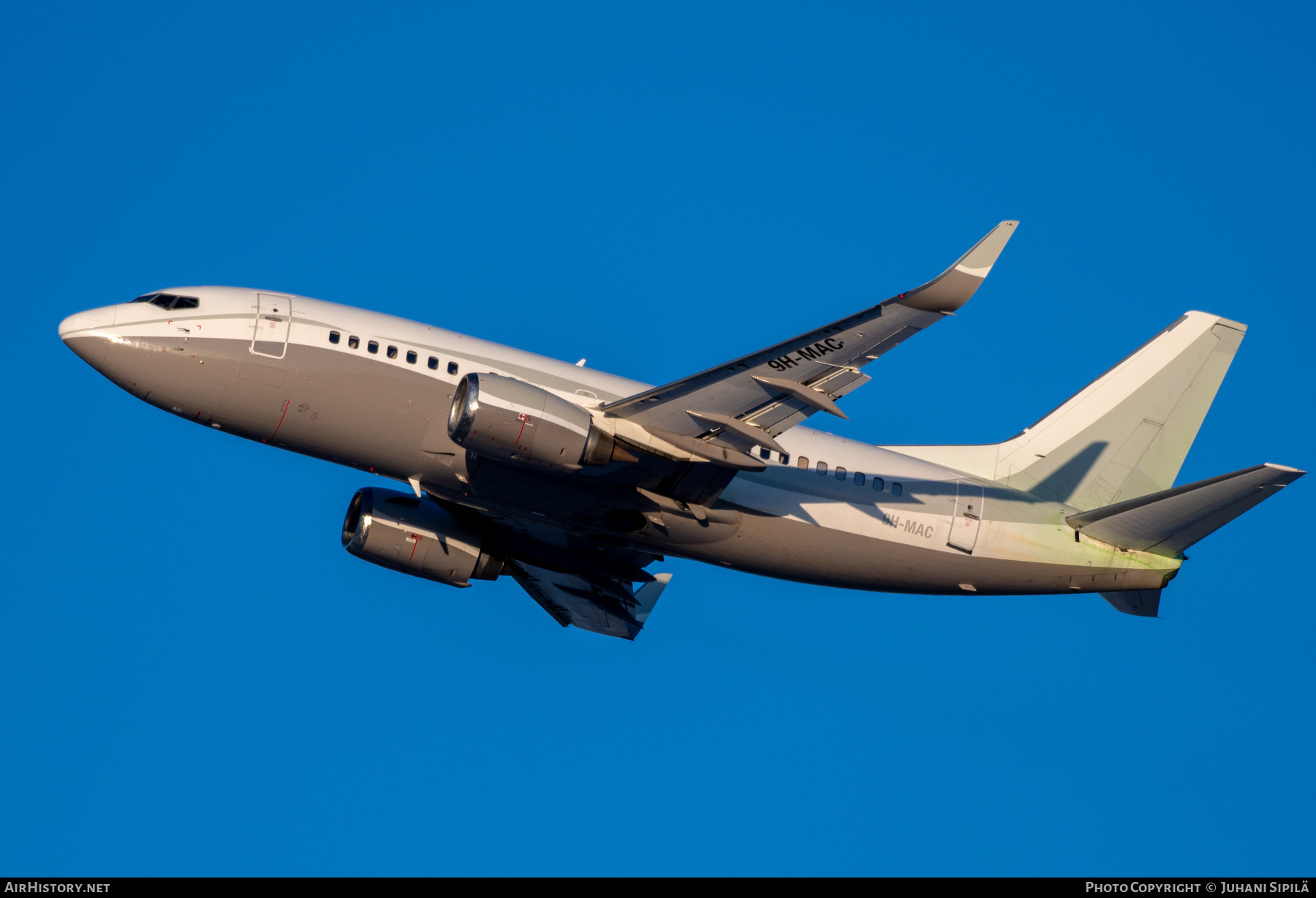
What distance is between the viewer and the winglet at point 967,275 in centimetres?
2405

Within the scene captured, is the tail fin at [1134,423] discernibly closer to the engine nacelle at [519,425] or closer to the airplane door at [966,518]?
the airplane door at [966,518]

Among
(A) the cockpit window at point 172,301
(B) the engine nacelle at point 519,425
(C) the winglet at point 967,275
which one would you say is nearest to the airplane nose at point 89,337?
(A) the cockpit window at point 172,301

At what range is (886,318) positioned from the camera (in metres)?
25.2

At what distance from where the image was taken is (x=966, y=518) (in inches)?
1326

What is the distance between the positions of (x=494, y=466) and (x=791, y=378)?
7.29 meters

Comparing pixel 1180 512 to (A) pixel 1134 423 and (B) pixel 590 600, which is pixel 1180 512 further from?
(B) pixel 590 600

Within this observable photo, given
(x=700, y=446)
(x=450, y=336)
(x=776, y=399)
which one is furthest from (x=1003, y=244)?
(x=450, y=336)

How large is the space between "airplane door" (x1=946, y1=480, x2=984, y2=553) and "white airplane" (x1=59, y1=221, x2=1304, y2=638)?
4 centimetres

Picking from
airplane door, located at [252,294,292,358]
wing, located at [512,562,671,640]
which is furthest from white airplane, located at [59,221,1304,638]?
wing, located at [512,562,671,640]

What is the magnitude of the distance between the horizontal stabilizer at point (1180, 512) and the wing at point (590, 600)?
1279 cm

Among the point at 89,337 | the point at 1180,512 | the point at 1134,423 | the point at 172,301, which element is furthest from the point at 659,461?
the point at 1134,423

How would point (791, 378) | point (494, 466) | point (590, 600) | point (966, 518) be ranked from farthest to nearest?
point (590, 600), point (966, 518), point (494, 466), point (791, 378)

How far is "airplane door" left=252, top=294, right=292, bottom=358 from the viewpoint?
2952 centimetres
